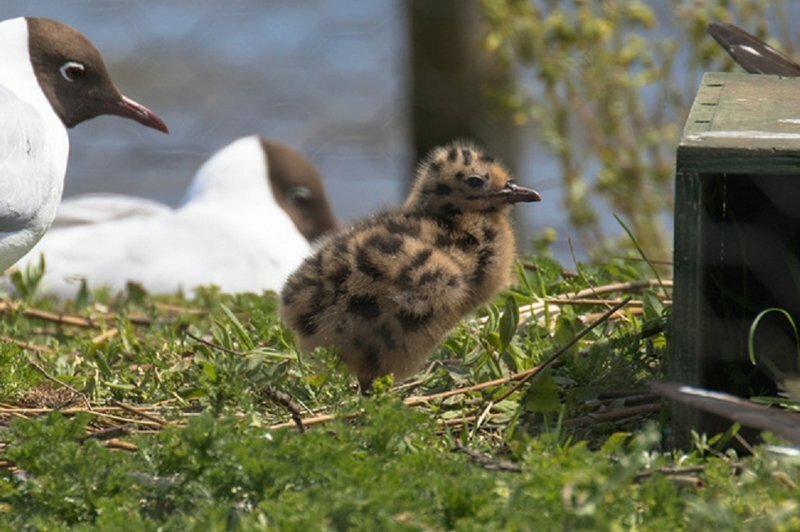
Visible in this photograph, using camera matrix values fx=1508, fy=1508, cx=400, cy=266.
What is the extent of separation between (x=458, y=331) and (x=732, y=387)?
0.77 meters

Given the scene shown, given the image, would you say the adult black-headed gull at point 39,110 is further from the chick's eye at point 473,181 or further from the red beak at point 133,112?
the chick's eye at point 473,181

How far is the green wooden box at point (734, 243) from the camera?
9.00 feet

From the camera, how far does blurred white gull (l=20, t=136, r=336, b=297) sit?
5887 millimetres

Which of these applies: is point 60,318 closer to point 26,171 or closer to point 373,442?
point 26,171

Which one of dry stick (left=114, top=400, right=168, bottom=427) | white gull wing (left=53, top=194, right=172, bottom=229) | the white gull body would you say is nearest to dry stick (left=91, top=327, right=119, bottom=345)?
the white gull body

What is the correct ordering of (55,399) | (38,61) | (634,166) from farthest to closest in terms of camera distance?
(634,166), (38,61), (55,399)

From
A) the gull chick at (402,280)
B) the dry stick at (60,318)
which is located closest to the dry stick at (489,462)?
the gull chick at (402,280)

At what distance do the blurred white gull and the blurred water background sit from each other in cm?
96

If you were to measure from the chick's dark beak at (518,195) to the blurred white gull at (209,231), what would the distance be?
2.33 meters

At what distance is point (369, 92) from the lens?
940 centimetres

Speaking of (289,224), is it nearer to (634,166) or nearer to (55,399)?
(634,166)

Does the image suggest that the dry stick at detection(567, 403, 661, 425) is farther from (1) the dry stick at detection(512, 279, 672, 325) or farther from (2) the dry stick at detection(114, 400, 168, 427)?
(2) the dry stick at detection(114, 400, 168, 427)

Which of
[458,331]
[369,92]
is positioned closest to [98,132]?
[369,92]

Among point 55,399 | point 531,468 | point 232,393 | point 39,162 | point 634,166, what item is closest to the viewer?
point 531,468
